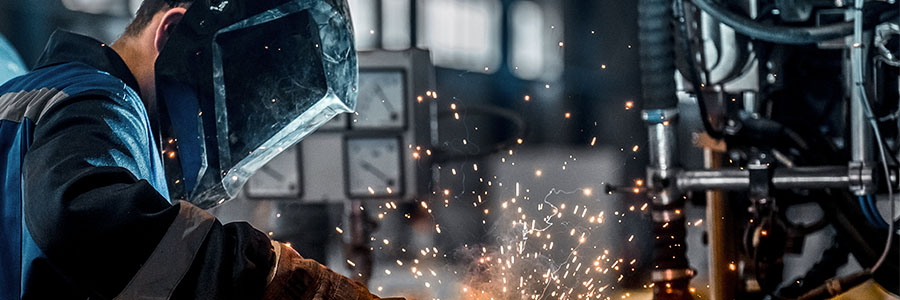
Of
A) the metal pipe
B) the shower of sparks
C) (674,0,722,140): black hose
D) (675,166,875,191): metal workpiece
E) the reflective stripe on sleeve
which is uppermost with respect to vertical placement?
(674,0,722,140): black hose

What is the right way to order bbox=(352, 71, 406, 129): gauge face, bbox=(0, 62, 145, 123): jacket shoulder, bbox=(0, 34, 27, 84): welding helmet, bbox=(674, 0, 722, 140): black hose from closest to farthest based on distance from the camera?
1. bbox=(0, 62, 145, 123): jacket shoulder
2. bbox=(0, 34, 27, 84): welding helmet
3. bbox=(674, 0, 722, 140): black hose
4. bbox=(352, 71, 406, 129): gauge face

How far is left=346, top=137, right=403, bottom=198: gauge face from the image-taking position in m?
2.03

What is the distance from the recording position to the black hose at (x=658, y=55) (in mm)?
1444

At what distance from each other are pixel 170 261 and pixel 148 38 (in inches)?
15.9

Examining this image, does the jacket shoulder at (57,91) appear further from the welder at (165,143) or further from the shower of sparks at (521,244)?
the shower of sparks at (521,244)

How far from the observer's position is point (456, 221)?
2424 millimetres

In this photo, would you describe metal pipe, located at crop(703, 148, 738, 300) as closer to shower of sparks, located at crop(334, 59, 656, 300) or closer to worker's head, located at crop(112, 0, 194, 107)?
shower of sparks, located at crop(334, 59, 656, 300)

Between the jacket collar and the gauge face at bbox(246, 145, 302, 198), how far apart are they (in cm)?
92

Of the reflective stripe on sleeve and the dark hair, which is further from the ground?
the dark hair

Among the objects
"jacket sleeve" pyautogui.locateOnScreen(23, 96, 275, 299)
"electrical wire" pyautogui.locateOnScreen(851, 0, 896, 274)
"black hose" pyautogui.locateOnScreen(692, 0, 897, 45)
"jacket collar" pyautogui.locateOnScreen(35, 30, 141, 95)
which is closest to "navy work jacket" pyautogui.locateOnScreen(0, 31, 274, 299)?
"jacket sleeve" pyautogui.locateOnScreen(23, 96, 275, 299)

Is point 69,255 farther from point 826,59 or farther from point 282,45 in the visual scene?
point 826,59

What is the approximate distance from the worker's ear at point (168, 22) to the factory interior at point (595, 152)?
25 centimetres

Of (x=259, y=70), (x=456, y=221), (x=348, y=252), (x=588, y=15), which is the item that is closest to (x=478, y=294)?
(x=348, y=252)

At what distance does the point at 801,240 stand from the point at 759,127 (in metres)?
0.28
